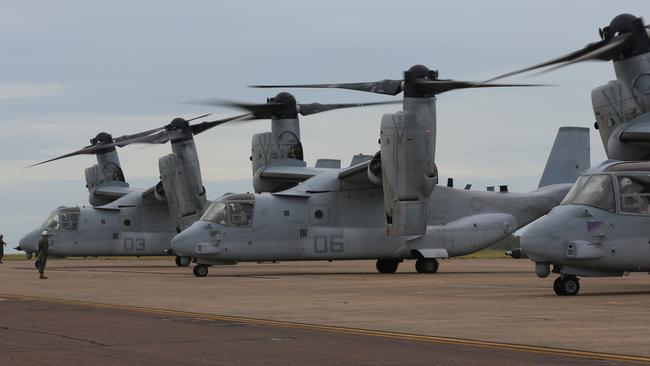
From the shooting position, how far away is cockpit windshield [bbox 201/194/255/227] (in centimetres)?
3928

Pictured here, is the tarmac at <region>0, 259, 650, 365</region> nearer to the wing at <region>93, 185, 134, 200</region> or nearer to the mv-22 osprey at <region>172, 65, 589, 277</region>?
the mv-22 osprey at <region>172, 65, 589, 277</region>

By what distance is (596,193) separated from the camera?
22.9 metres

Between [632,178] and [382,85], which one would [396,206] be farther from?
[632,178]

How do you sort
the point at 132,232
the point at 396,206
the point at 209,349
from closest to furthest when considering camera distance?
the point at 209,349, the point at 396,206, the point at 132,232

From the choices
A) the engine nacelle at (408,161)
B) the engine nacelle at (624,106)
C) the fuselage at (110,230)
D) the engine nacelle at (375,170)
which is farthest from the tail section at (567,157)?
the fuselage at (110,230)

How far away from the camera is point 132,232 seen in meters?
55.4

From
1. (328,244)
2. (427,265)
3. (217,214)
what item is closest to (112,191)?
(217,214)

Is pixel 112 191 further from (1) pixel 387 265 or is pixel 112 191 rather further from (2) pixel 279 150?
(1) pixel 387 265

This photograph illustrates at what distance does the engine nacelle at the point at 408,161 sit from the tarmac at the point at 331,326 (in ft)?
29.6

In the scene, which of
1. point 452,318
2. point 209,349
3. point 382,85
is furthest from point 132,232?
point 209,349

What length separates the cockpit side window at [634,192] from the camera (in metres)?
22.7

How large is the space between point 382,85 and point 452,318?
73.8ft

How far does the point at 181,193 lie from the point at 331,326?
33786mm

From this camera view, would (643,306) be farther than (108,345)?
Yes
